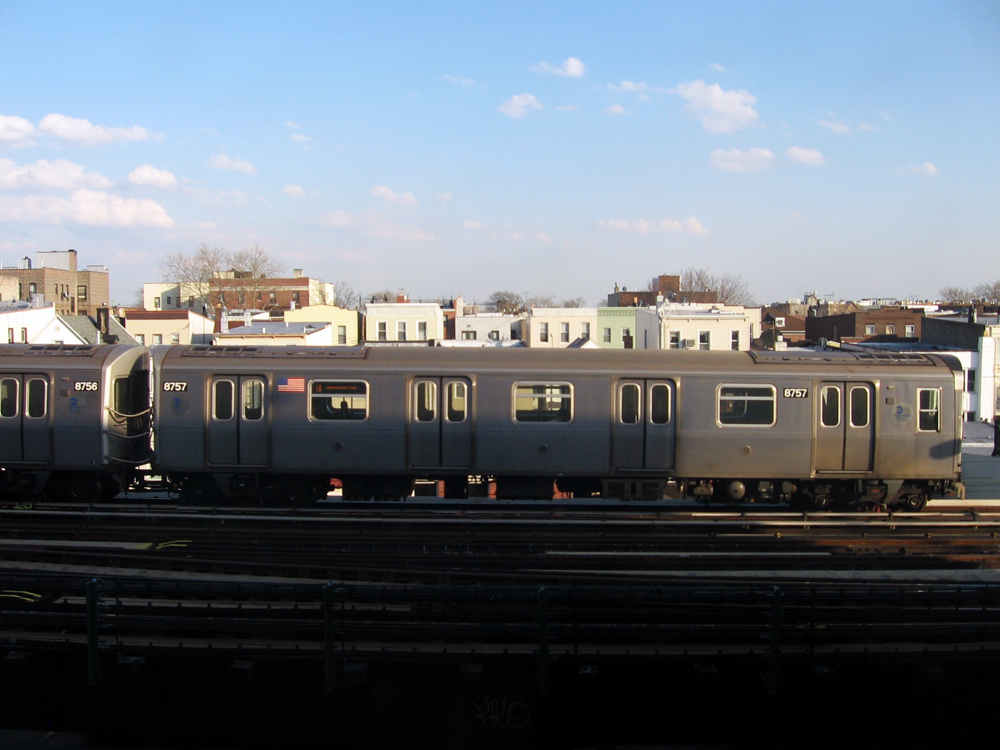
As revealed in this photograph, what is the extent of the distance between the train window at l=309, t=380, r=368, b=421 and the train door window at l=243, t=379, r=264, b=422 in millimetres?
929

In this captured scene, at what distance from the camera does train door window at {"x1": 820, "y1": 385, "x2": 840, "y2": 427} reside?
1345cm

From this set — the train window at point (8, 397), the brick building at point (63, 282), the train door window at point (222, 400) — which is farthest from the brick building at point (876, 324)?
the brick building at point (63, 282)

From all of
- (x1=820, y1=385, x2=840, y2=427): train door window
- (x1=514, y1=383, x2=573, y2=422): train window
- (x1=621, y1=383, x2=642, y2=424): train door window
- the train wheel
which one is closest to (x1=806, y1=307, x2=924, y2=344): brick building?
the train wheel

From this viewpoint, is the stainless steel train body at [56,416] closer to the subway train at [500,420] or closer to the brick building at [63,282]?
the subway train at [500,420]

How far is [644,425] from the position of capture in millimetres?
13266

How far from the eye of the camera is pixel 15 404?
537 inches

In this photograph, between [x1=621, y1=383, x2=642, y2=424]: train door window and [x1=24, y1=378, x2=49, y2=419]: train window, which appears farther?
[x1=24, y1=378, x2=49, y2=419]: train window

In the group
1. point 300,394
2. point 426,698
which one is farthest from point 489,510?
point 426,698

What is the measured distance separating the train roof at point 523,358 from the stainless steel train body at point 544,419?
0.04 metres

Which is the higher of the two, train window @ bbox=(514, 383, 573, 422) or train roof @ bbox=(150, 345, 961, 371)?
train roof @ bbox=(150, 345, 961, 371)

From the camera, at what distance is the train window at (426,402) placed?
13.2 m

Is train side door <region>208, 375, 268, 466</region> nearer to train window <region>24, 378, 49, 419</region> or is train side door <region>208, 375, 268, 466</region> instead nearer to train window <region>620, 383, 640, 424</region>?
train window <region>24, 378, 49, 419</region>

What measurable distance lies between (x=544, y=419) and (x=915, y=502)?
7331 mm

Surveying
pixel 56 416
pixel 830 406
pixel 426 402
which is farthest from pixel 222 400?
pixel 830 406
